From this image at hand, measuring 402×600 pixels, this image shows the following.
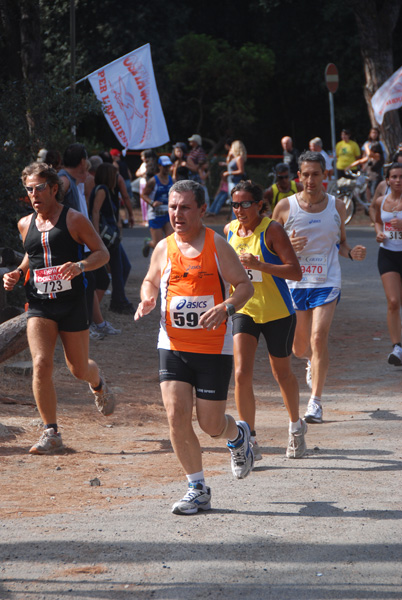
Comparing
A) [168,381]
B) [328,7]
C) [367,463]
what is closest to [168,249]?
[168,381]

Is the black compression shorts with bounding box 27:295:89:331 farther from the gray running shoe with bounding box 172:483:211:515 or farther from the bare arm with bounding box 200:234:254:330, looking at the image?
the gray running shoe with bounding box 172:483:211:515

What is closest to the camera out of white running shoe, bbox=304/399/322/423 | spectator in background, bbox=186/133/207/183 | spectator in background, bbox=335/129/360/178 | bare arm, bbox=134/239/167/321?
bare arm, bbox=134/239/167/321

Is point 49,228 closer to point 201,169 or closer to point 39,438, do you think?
point 39,438

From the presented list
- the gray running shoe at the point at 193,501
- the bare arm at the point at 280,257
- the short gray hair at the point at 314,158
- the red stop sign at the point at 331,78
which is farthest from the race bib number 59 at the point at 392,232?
the red stop sign at the point at 331,78

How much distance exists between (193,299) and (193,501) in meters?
1.08

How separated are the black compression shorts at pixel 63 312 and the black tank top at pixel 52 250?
41 mm

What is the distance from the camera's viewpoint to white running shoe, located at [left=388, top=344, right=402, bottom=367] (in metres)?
9.56

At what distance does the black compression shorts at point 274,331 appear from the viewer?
6.23 metres

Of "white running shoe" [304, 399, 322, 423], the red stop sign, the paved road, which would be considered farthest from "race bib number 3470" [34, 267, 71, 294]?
the red stop sign

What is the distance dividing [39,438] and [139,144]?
8.49 meters

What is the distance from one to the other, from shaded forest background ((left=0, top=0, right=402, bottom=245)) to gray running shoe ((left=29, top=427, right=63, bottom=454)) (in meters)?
19.0

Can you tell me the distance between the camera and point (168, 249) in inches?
206

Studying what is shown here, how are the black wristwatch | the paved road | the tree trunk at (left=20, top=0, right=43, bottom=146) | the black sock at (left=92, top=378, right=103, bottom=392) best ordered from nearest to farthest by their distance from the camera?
1. the paved road
2. the black wristwatch
3. the black sock at (left=92, top=378, right=103, bottom=392)
4. the tree trunk at (left=20, top=0, right=43, bottom=146)

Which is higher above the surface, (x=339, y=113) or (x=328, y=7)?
(x=328, y=7)
